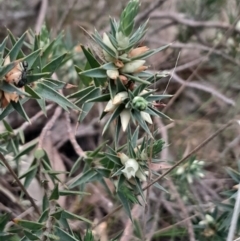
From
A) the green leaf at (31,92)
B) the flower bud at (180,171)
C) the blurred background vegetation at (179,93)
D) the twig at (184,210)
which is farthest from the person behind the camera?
the blurred background vegetation at (179,93)

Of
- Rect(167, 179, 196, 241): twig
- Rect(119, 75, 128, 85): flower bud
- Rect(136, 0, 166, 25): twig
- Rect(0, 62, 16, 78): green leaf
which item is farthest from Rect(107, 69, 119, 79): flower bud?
Rect(136, 0, 166, 25): twig

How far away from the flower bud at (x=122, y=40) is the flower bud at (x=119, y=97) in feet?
0.34

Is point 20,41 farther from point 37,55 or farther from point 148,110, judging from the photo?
point 148,110

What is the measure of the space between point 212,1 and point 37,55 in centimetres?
132

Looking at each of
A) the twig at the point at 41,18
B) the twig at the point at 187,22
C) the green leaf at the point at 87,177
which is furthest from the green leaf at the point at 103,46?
the twig at the point at 187,22

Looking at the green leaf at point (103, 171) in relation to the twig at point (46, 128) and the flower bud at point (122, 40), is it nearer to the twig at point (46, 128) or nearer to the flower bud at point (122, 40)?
the twig at point (46, 128)

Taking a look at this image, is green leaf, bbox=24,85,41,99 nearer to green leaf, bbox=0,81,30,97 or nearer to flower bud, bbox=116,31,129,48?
green leaf, bbox=0,81,30,97

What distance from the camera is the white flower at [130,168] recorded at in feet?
3.58

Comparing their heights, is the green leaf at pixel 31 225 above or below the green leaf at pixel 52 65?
below

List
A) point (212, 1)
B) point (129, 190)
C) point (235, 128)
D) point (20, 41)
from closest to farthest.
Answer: point (20, 41), point (129, 190), point (235, 128), point (212, 1)

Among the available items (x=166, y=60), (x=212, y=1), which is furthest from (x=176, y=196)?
(x=212, y=1)

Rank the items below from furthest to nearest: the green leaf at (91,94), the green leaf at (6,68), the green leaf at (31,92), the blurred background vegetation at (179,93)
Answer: the blurred background vegetation at (179,93)
the green leaf at (91,94)
the green leaf at (31,92)
the green leaf at (6,68)

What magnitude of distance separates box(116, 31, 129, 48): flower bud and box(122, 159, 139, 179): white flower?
10.8 inches

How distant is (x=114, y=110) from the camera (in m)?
1.04
